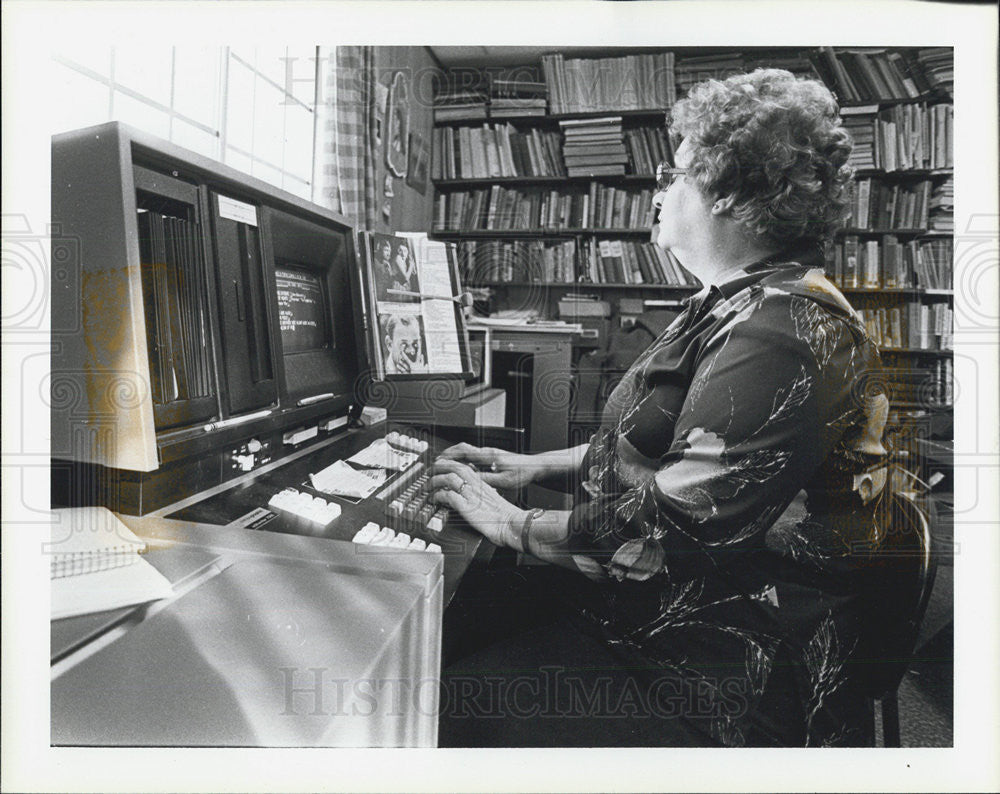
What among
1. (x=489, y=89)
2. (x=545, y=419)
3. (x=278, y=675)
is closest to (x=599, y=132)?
(x=489, y=89)

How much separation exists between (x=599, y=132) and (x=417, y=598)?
3.37 feet

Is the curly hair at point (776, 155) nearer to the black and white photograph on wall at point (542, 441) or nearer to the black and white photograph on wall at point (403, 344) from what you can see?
the black and white photograph on wall at point (542, 441)

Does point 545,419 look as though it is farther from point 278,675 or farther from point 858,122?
point 858,122

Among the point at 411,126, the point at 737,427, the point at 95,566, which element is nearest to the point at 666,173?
the point at 737,427

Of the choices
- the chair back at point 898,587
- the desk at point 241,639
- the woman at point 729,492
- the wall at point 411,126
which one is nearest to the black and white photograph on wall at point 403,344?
the wall at point 411,126

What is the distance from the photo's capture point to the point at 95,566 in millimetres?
1008

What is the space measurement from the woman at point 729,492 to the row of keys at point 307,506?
22 cm

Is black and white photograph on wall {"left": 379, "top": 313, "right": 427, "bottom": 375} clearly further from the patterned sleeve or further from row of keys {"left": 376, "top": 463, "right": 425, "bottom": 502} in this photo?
the patterned sleeve

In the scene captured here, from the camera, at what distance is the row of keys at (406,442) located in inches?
51.1

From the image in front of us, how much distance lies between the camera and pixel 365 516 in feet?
3.45

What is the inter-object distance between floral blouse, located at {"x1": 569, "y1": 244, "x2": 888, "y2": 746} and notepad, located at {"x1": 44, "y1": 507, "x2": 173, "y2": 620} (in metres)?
0.67

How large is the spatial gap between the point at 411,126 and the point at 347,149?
33 centimetres

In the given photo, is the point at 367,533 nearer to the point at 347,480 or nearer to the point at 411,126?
the point at 347,480

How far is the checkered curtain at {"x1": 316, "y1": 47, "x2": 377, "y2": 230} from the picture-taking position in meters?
1.74
